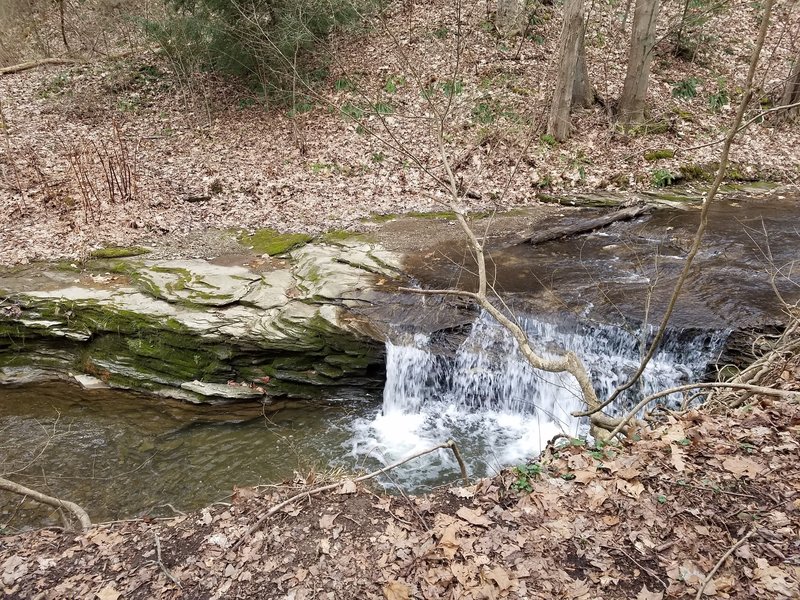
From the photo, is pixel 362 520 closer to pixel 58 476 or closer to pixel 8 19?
pixel 58 476

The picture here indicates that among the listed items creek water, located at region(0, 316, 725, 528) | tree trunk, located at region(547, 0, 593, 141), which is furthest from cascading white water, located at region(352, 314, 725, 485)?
tree trunk, located at region(547, 0, 593, 141)

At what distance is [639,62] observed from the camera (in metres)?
10.8

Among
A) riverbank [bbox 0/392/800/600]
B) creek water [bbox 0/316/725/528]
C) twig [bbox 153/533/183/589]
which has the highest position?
riverbank [bbox 0/392/800/600]

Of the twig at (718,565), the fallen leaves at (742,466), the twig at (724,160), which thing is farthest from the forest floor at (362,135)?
the twig at (718,565)

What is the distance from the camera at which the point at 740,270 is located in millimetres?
7078

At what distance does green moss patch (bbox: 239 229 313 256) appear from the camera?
8.38 meters

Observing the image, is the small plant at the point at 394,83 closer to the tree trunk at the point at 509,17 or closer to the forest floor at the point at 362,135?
the forest floor at the point at 362,135

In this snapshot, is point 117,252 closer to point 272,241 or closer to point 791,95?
point 272,241

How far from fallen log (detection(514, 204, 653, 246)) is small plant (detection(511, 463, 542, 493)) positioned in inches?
203

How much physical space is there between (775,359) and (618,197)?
6.04 metres

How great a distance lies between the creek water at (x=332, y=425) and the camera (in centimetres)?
577

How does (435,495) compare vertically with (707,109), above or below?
below

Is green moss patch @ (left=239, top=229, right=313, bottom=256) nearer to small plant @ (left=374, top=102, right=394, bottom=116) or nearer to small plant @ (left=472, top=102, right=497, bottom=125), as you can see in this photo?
small plant @ (left=374, top=102, right=394, bottom=116)

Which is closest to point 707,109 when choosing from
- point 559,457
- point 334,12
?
point 334,12
